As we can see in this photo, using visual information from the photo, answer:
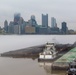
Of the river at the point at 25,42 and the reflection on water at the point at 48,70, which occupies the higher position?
the river at the point at 25,42

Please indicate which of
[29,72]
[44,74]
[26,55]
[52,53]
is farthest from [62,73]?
[26,55]

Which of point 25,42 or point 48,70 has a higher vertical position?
point 25,42

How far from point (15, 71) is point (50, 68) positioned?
3.02 meters

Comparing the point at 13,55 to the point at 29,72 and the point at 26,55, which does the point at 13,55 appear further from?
the point at 29,72

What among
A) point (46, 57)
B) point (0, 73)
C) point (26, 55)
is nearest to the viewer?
point (0, 73)

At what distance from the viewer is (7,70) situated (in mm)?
24438

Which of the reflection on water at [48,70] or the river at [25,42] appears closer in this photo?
the reflection on water at [48,70]

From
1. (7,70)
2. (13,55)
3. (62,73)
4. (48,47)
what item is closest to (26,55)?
(13,55)

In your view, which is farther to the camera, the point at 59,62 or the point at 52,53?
the point at 52,53

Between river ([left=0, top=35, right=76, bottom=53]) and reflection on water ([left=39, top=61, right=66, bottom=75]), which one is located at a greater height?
river ([left=0, top=35, right=76, bottom=53])

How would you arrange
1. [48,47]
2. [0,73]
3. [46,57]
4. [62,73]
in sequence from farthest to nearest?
[48,47] < [46,57] < [0,73] < [62,73]

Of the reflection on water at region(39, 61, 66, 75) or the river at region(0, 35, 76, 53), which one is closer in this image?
the reflection on water at region(39, 61, 66, 75)

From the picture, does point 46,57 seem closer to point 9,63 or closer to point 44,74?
point 9,63

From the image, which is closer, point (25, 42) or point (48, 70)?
point (48, 70)
